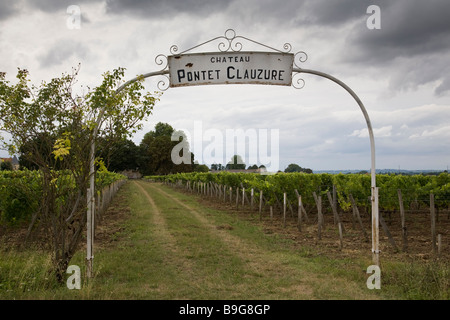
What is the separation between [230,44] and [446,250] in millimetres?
7793

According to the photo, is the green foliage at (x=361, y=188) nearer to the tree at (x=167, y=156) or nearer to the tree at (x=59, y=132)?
the tree at (x=59, y=132)

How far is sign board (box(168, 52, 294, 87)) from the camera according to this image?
7.01 metres

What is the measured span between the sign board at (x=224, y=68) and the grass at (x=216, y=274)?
3.71 metres

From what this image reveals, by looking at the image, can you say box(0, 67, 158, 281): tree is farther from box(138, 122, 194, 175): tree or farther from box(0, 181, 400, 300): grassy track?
box(138, 122, 194, 175): tree

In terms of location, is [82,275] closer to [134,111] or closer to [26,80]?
[134,111]

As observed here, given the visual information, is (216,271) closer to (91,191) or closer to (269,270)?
(269,270)

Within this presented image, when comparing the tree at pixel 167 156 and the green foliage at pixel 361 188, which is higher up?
the tree at pixel 167 156

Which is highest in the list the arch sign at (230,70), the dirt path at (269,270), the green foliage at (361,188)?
the arch sign at (230,70)

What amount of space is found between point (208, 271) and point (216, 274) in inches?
10.8

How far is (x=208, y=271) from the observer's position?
7.26m

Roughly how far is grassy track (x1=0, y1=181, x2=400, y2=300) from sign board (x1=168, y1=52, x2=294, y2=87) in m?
3.71

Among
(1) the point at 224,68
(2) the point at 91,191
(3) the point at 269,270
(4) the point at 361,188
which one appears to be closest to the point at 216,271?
(3) the point at 269,270

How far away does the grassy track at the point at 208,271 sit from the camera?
576 centimetres

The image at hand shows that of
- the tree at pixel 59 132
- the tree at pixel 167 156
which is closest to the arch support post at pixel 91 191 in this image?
the tree at pixel 59 132
